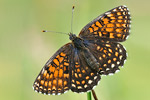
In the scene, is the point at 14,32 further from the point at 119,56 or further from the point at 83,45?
the point at 119,56

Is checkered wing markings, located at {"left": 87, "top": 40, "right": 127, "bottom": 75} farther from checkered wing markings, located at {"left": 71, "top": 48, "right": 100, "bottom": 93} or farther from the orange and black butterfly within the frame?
checkered wing markings, located at {"left": 71, "top": 48, "right": 100, "bottom": 93}

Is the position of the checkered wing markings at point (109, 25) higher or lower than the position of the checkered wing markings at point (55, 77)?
higher

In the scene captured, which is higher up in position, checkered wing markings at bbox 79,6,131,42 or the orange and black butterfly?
checkered wing markings at bbox 79,6,131,42

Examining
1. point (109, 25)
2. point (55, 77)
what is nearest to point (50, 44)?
point (109, 25)

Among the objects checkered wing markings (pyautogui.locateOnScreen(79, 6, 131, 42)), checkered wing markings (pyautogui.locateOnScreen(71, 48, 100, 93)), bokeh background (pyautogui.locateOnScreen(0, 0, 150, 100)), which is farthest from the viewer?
bokeh background (pyautogui.locateOnScreen(0, 0, 150, 100))

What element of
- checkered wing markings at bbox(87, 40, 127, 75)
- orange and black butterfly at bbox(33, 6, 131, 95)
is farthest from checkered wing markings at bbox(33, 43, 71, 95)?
checkered wing markings at bbox(87, 40, 127, 75)

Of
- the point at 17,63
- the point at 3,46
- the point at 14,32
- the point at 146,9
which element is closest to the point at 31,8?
the point at 14,32

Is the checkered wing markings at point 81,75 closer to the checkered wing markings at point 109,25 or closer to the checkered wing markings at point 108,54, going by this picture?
the checkered wing markings at point 108,54

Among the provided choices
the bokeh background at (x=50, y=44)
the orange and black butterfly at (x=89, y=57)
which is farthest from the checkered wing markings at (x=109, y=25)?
the bokeh background at (x=50, y=44)
